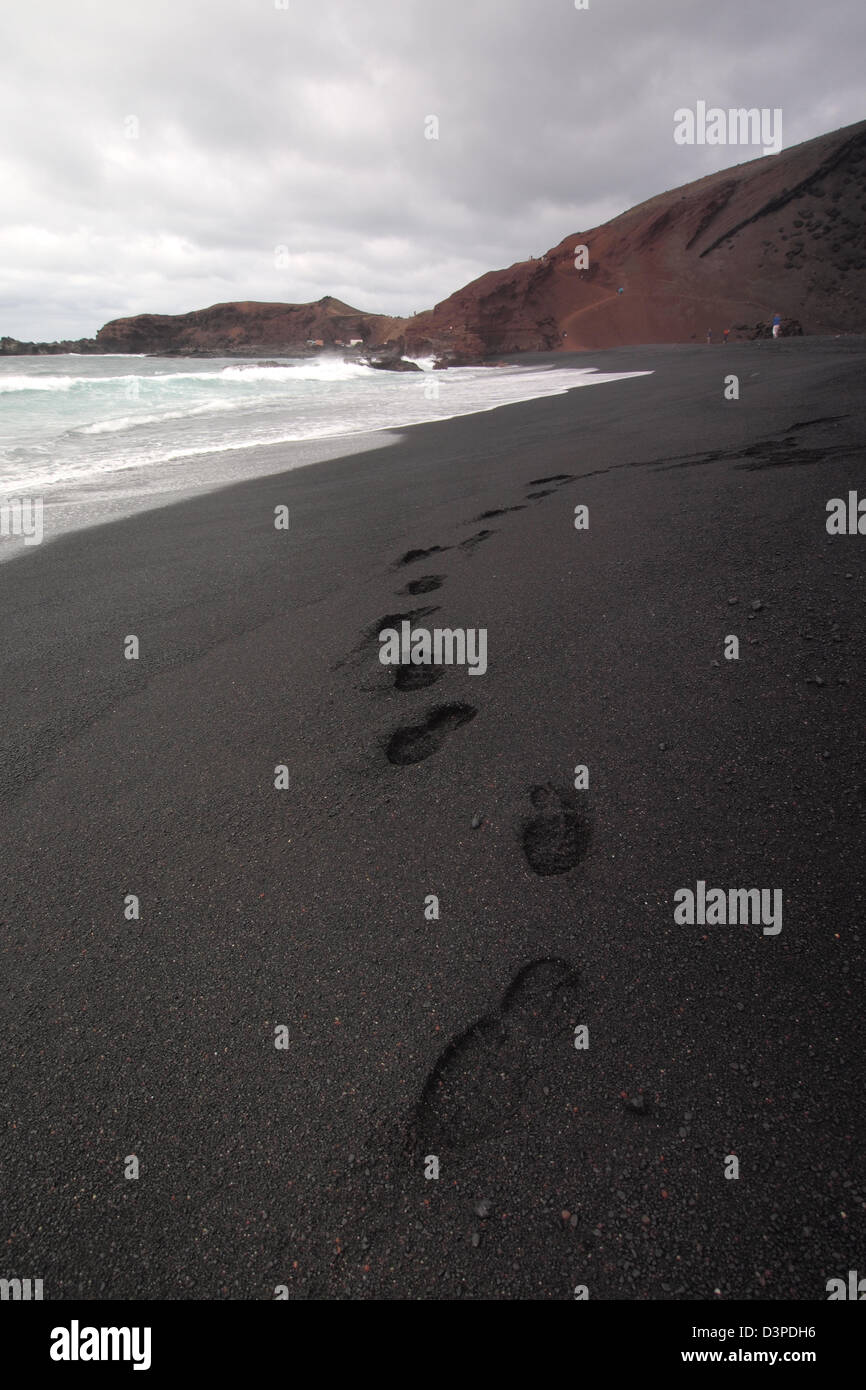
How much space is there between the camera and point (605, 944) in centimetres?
174

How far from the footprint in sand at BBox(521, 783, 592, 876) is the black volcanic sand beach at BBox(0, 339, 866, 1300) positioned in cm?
2

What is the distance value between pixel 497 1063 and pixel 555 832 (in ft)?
2.55

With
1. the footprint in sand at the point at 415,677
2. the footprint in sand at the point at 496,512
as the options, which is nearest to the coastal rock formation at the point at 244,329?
the footprint in sand at the point at 496,512

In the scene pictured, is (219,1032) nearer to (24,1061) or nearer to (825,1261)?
(24,1061)

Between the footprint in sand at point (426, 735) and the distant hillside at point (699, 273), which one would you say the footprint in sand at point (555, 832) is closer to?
the footprint in sand at point (426, 735)

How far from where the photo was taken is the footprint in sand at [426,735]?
2582 mm

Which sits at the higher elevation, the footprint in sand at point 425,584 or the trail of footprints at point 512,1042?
the footprint in sand at point 425,584

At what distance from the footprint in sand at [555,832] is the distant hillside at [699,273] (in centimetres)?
3937

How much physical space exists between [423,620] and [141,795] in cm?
171

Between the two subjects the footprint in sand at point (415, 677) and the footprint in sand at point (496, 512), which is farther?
the footprint in sand at point (496, 512)

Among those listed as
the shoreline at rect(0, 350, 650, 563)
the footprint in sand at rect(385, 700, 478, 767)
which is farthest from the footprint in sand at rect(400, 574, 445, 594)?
the shoreline at rect(0, 350, 650, 563)

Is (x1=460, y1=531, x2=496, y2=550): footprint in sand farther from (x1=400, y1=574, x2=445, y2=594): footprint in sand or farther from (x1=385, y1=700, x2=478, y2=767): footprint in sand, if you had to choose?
(x1=385, y1=700, x2=478, y2=767): footprint in sand

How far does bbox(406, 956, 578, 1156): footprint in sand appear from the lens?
1.43 metres

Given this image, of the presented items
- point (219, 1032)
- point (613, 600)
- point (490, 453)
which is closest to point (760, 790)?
point (613, 600)
